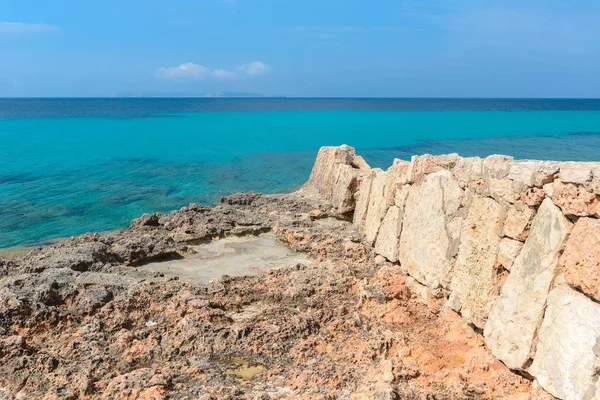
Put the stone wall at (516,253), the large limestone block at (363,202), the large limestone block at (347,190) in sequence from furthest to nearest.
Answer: the large limestone block at (347,190) < the large limestone block at (363,202) < the stone wall at (516,253)

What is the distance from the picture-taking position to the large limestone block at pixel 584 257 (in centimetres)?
502

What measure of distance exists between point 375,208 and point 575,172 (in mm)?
6205

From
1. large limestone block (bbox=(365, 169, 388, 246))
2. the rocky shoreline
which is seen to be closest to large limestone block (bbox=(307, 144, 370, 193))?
large limestone block (bbox=(365, 169, 388, 246))

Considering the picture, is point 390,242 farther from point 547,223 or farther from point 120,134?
point 120,134

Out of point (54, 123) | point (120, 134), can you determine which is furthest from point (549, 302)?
point (54, 123)

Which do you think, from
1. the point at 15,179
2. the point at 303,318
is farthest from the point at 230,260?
the point at 15,179

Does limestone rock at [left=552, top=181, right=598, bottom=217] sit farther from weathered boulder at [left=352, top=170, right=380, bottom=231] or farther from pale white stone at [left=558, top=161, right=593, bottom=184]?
weathered boulder at [left=352, top=170, right=380, bottom=231]

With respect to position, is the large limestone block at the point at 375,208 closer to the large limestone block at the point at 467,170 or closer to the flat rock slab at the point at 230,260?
the flat rock slab at the point at 230,260

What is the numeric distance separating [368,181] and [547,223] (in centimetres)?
725

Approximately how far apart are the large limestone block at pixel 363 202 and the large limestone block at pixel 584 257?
23.2ft

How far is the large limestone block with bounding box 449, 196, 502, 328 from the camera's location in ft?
22.1

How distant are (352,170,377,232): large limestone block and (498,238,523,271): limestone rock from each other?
5817 mm

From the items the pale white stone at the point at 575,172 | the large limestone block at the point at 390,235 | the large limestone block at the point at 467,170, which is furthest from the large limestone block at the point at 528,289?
the large limestone block at the point at 390,235

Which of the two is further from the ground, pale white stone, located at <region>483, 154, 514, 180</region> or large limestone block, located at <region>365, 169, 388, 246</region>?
pale white stone, located at <region>483, 154, 514, 180</region>
